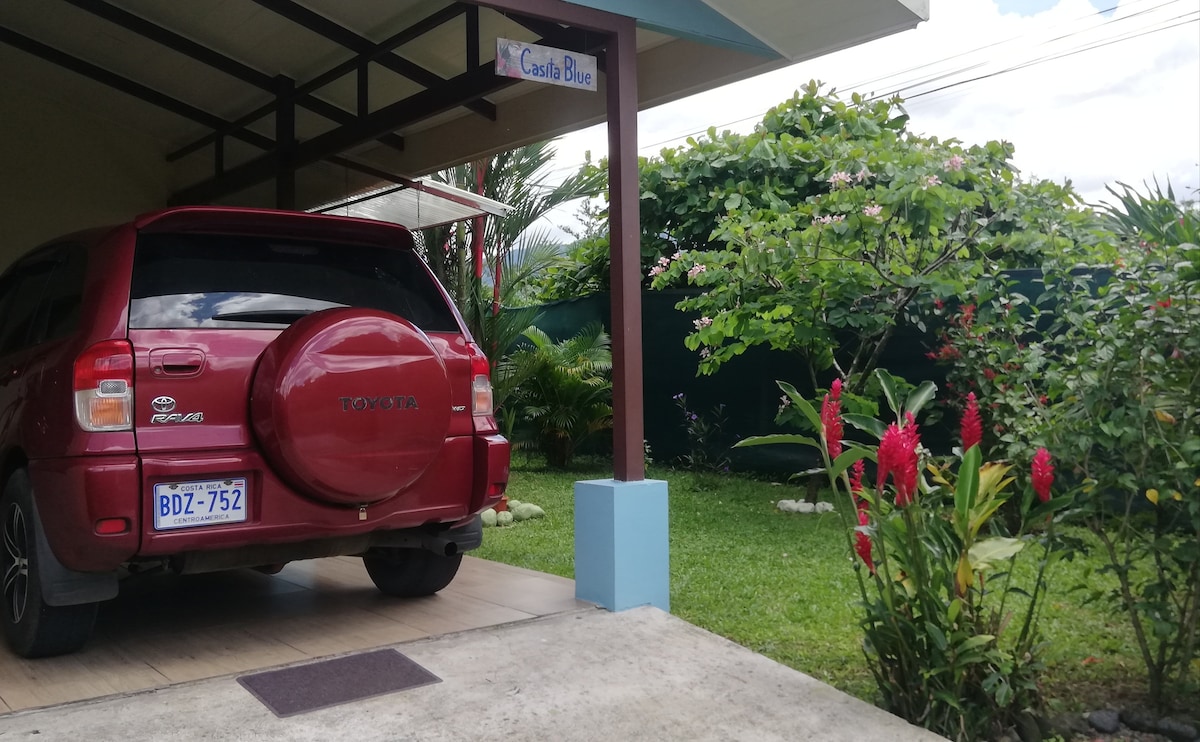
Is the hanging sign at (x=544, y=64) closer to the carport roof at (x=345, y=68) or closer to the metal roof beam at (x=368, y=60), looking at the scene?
the carport roof at (x=345, y=68)

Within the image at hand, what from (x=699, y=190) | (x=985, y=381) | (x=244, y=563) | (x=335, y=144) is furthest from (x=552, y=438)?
(x=244, y=563)

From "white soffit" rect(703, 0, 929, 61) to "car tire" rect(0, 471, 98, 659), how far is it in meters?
3.68

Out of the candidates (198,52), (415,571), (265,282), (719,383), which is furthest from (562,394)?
(265,282)

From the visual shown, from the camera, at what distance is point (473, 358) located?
4203 millimetres

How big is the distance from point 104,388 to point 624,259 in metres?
2.20

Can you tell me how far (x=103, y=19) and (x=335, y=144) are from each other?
1.79 m

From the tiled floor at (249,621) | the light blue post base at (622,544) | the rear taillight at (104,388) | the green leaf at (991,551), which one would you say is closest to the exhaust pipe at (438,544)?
the tiled floor at (249,621)

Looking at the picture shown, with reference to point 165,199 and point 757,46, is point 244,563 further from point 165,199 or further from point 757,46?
point 165,199

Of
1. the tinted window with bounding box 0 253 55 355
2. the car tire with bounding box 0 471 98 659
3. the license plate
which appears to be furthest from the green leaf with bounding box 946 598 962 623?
the tinted window with bounding box 0 253 55 355

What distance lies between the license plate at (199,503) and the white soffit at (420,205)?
17.5 ft

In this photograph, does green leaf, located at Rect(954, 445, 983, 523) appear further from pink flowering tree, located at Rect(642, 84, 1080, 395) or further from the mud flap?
pink flowering tree, located at Rect(642, 84, 1080, 395)

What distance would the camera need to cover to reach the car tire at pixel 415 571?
4.58 meters

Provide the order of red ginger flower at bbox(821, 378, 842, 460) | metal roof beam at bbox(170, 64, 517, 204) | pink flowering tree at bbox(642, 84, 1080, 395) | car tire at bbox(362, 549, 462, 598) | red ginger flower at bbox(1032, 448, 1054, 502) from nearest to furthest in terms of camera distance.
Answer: red ginger flower at bbox(1032, 448, 1054, 502), red ginger flower at bbox(821, 378, 842, 460), car tire at bbox(362, 549, 462, 598), metal roof beam at bbox(170, 64, 517, 204), pink flowering tree at bbox(642, 84, 1080, 395)

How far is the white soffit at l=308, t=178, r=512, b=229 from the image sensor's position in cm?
876
